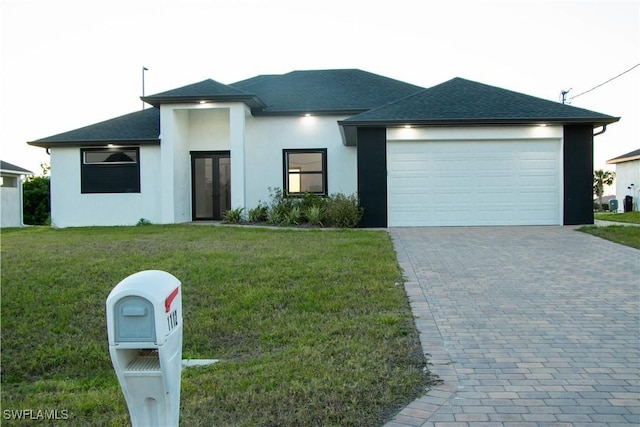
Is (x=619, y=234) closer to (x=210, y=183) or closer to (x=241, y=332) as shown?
(x=241, y=332)

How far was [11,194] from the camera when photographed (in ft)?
76.9

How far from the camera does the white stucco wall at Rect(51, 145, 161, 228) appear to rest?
58.9 feet

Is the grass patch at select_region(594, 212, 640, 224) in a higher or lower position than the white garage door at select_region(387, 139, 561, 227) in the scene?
lower

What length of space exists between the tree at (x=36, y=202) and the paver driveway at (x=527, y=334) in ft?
75.0

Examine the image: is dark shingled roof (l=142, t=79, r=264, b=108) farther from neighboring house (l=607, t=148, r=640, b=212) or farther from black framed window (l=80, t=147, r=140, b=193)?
neighboring house (l=607, t=148, r=640, b=212)

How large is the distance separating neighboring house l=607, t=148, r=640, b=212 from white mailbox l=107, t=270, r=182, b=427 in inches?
1258

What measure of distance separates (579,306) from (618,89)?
24.2 meters

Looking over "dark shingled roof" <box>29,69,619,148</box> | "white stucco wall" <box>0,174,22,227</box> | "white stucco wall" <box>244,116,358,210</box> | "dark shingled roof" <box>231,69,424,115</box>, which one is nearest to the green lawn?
"dark shingled roof" <box>29,69,619,148</box>

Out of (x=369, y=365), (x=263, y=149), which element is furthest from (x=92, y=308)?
(x=263, y=149)

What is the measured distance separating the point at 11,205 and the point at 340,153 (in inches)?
624

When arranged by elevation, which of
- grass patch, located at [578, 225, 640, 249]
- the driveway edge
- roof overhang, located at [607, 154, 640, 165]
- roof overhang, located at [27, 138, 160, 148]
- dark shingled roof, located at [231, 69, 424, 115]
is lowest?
the driveway edge

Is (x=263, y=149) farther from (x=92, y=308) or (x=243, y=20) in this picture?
(x=92, y=308)

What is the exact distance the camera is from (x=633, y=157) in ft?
96.5

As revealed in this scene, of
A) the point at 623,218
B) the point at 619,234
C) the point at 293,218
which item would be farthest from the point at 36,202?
the point at 623,218
